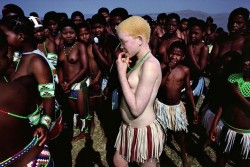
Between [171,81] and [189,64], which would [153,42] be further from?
[171,81]

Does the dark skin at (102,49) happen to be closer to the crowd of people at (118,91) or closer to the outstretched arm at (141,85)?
the crowd of people at (118,91)

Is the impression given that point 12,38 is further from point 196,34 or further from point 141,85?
point 196,34

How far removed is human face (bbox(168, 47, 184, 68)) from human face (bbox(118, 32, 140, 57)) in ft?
6.11

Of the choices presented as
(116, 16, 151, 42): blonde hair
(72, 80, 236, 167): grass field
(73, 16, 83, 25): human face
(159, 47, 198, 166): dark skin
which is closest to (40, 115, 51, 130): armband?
(116, 16, 151, 42): blonde hair

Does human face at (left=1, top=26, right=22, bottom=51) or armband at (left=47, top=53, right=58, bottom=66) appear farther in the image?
armband at (left=47, top=53, right=58, bottom=66)

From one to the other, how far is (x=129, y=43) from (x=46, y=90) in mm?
1052

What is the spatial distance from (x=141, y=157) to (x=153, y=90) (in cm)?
76

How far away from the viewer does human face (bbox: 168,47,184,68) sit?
399 centimetres

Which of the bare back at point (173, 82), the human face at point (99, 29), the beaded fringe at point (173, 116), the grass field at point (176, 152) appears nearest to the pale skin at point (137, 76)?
the bare back at point (173, 82)

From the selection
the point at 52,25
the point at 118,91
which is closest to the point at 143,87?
A: the point at 118,91

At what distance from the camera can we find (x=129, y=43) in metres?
2.21

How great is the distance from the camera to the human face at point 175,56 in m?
3.99

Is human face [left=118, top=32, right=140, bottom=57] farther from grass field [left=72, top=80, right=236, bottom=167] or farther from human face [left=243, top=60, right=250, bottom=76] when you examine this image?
grass field [left=72, top=80, right=236, bottom=167]

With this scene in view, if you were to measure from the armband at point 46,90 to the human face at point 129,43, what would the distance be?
36.2 inches
